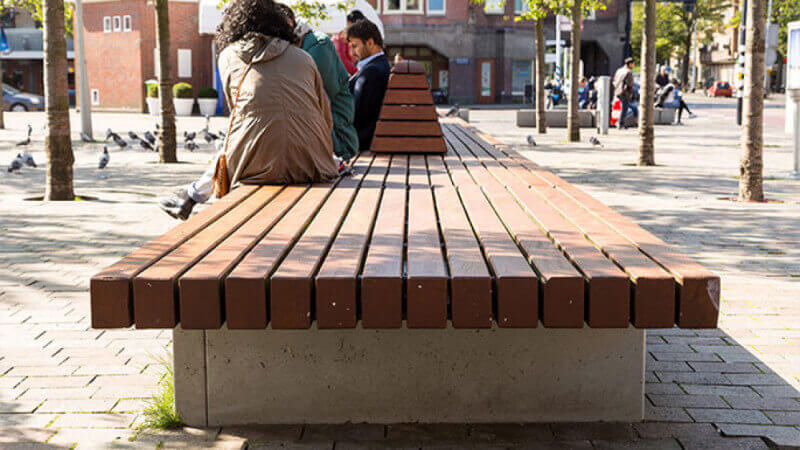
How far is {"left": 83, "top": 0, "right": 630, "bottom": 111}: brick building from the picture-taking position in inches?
1613

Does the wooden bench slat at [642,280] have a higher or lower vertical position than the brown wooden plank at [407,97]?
lower

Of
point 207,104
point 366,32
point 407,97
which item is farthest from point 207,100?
point 407,97

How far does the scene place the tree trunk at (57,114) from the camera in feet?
32.4

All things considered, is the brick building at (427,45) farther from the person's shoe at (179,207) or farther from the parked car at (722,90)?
the person's shoe at (179,207)

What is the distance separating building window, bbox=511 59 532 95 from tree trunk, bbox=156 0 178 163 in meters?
37.3

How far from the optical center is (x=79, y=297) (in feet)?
18.6

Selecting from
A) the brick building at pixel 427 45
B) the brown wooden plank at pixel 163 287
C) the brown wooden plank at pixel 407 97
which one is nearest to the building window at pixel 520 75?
the brick building at pixel 427 45

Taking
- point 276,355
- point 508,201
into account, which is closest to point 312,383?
point 276,355

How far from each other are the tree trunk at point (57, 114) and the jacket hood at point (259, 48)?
5553 millimetres

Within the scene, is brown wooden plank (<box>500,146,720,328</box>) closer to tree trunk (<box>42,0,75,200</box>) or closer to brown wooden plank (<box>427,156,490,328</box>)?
brown wooden plank (<box>427,156,490,328</box>)

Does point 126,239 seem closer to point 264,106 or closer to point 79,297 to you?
point 79,297

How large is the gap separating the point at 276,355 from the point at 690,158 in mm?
13221

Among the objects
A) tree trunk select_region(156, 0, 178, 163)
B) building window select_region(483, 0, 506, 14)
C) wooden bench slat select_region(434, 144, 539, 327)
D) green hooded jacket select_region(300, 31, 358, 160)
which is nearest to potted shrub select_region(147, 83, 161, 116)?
building window select_region(483, 0, 506, 14)

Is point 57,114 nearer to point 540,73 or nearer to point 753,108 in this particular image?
point 753,108
